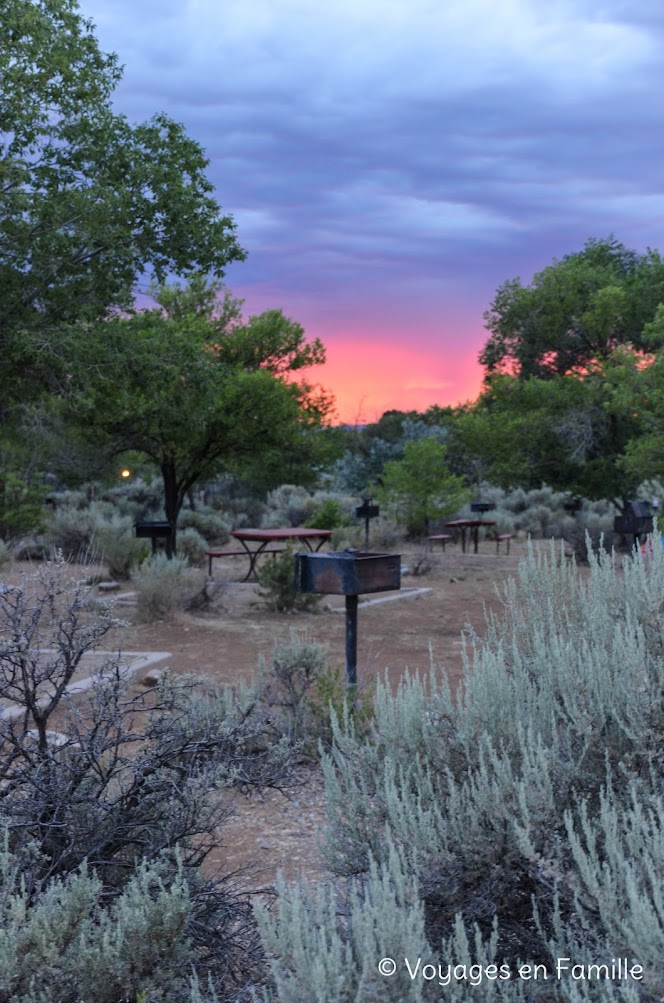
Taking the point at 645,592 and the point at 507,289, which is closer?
the point at 645,592

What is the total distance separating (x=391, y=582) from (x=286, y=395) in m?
12.1

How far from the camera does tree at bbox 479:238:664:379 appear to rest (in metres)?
21.5

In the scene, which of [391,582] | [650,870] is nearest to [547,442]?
[391,582]

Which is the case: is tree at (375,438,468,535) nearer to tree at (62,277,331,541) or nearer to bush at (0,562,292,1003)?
tree at (62,277,331,541)

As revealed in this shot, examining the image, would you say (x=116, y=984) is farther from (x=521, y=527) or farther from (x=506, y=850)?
(x=521, y=527)

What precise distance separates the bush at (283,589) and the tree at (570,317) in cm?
986

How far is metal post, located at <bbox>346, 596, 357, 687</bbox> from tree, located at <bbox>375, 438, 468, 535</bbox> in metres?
16.0

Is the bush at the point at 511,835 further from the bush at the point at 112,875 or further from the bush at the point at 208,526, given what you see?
the bush at the point at 208,526

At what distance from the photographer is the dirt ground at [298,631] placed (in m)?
4.87

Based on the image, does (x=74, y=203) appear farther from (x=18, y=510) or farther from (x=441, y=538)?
(x=441, y=538)

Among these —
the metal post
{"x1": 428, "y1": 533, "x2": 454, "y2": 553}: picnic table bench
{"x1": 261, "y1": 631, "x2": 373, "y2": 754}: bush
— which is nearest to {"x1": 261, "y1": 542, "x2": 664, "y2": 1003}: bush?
{"x1": 261, "y1": 631, "x2": 373, "y2": 754}: bush

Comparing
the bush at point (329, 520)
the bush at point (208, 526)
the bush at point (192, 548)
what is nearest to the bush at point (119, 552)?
the bush at point (192, 548)

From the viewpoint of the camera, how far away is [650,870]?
2.32 meters

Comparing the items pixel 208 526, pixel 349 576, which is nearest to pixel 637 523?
pixel 349 576
